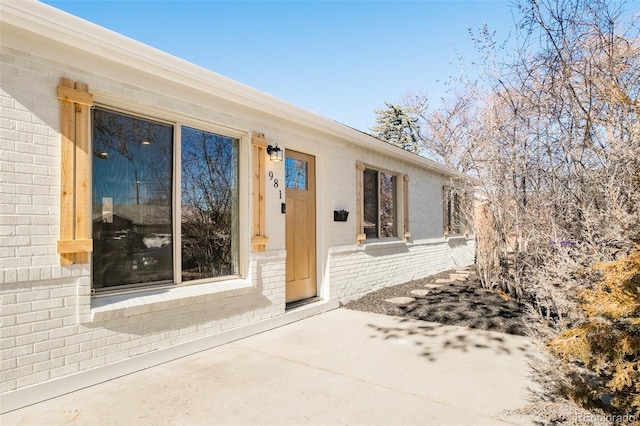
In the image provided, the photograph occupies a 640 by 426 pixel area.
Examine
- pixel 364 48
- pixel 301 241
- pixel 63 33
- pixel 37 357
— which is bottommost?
pixel 37 357

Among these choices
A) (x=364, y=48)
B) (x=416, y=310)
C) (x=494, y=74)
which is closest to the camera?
(x=494, y=74)

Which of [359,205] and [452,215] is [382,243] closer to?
[359,205]

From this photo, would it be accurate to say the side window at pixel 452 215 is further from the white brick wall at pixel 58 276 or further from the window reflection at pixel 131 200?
the window reflection at pixel 131 200

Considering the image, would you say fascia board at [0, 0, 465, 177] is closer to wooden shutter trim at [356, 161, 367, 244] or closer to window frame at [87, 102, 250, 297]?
window frame at [87, 102, 250, 297]

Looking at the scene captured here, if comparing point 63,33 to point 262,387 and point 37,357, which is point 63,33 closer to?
point 37,357

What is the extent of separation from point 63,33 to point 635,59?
509 centimetres

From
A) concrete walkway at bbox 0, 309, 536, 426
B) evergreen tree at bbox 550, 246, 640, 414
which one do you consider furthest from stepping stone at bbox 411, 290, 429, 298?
evergreen tree at bbox 550, 246, 640, 414

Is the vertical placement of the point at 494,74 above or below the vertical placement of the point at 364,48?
below

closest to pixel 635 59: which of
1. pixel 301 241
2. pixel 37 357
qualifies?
pixel 301 241

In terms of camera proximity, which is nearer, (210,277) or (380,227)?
(210,277)

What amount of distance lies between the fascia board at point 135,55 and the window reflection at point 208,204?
1.91 feet

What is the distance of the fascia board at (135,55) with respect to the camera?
258 cm

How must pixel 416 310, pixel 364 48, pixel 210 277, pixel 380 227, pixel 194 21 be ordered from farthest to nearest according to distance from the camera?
pixel 364 48 → pixel 380 227 → pixel 194 21 → pixel 416 310 → pixel 210 277

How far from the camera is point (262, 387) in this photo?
2.97 m
